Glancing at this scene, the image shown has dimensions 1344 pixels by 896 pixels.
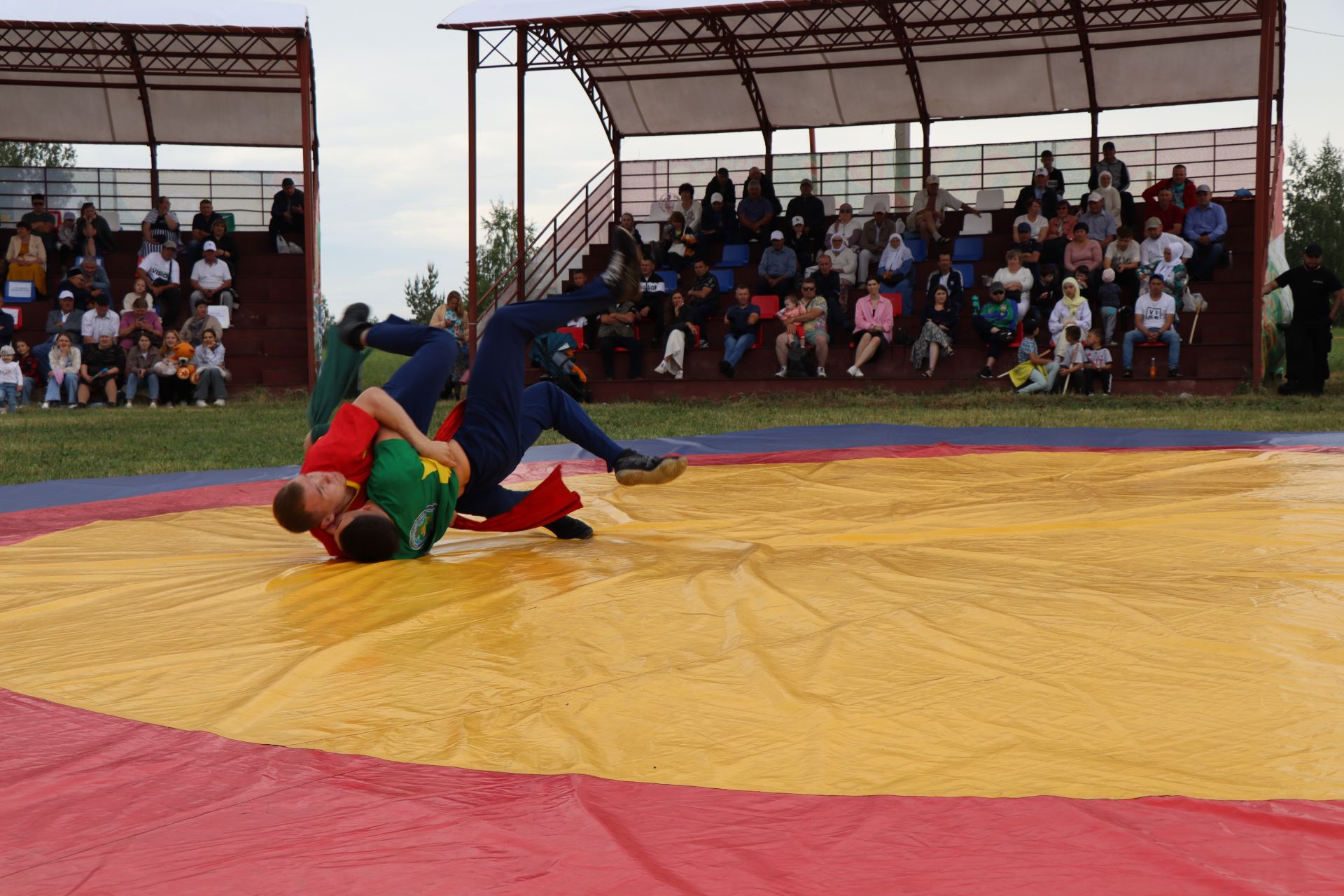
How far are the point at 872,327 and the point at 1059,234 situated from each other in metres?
2.32

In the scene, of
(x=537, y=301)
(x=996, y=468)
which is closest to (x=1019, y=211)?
(x=996, y=468)

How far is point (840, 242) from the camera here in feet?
Result: 44.9

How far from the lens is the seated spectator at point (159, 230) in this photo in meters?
15.0

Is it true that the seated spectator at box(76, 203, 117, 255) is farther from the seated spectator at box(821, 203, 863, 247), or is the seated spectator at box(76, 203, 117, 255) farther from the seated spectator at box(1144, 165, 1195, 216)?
the seated spectator at box(1144, 165, 1195, 216)

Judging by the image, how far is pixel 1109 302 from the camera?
1157 centimetres

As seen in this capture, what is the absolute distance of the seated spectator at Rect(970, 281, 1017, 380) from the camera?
38.8ft

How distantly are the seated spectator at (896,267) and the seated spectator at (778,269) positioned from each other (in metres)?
1.00

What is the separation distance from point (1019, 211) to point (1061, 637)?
12199 mm

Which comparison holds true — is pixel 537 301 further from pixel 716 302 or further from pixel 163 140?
pixel 163 140

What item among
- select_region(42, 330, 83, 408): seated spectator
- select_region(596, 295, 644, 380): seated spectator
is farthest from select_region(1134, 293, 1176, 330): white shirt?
select_region(42, 330, 83, 408): seated spectator

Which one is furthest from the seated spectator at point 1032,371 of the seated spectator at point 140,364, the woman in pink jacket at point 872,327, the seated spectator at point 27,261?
the seated spectator at point 27,261

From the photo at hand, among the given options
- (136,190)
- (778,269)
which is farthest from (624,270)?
(136,190)

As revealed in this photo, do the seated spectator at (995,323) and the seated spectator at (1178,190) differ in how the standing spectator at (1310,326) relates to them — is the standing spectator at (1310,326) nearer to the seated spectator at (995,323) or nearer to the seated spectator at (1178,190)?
the seated spectator at (1178,190)

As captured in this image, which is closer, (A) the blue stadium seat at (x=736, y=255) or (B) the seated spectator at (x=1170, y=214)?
(B) the seated spectator at (x=1170, y=214)
